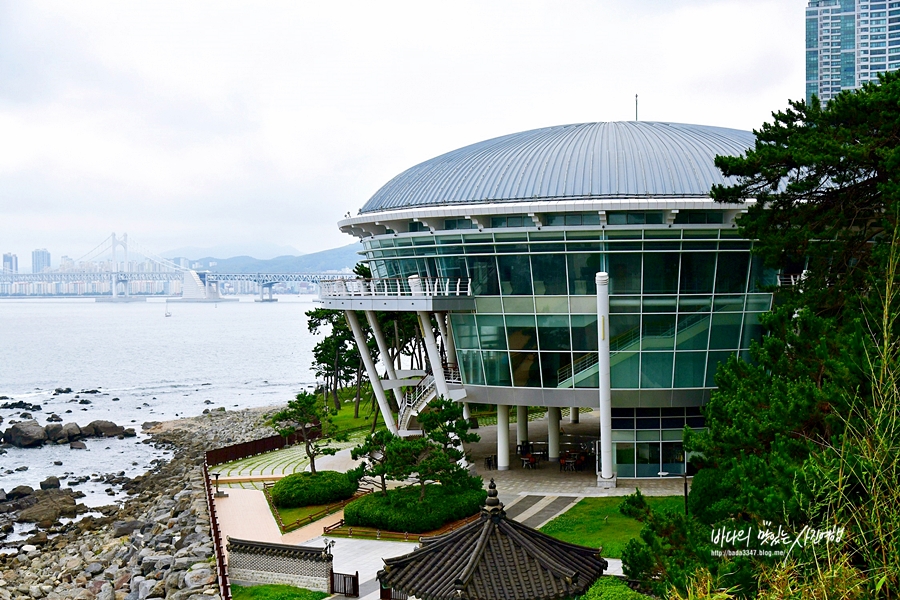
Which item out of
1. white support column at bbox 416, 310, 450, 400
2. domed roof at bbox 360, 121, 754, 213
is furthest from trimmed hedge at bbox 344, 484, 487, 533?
domed roof at bbox 360, 121, 754, 213

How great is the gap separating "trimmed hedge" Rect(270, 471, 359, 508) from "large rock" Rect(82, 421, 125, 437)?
48148 millimetres

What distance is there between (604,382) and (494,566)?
20779mm

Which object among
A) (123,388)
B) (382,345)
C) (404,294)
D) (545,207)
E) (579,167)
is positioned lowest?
(123,388)

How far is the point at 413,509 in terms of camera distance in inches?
1271

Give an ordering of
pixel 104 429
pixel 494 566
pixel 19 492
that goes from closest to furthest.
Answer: pixel 494 566 → pixel 19 492 → pixel 104 429

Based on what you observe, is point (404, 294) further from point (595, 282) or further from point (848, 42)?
point (848, 42)

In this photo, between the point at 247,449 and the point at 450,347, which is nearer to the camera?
the point at 450,347

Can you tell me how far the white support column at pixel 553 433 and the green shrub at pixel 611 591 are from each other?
58.5 ft

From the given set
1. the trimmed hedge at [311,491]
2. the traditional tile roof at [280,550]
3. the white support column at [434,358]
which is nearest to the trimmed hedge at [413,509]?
the trimmed hedge at [311,491]

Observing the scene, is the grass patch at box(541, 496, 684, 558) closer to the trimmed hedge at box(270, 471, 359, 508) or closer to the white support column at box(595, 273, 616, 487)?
the white support column at box(595, 273, 616, 487)

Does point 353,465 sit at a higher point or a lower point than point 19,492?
higher

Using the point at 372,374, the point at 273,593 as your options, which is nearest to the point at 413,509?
the point at 273,593

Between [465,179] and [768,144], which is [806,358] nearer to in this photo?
[768,144]

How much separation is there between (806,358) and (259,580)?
55.3ft
